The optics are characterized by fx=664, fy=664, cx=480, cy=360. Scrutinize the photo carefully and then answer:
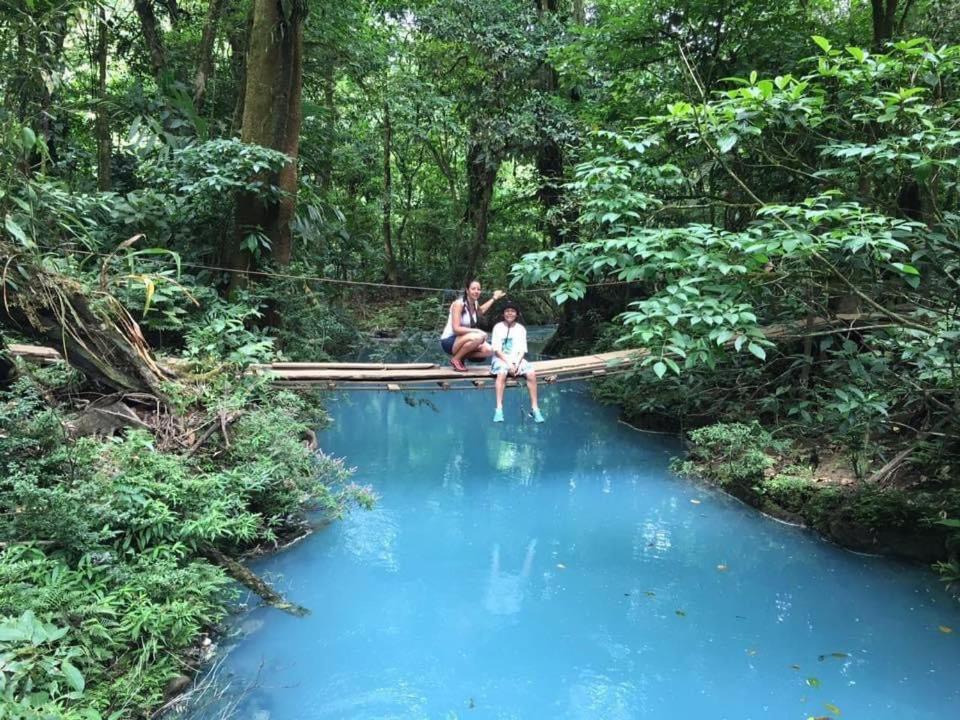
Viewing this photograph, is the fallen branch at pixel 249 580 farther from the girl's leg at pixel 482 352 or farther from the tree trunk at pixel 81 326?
the girl's leg at pixel 482 352

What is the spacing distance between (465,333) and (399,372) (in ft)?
2.17

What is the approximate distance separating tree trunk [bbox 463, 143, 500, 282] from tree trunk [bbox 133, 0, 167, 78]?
3.68m

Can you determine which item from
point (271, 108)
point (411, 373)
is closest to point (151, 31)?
point (271, 108)

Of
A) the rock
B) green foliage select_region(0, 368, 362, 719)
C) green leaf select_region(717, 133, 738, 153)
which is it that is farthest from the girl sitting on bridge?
the rock

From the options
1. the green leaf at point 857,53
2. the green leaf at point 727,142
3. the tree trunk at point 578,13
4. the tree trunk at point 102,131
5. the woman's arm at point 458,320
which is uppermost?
the tree trunk at point 578,13

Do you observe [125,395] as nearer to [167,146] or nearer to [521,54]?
[167,146]

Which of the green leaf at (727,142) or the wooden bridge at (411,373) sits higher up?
the green leaf at (727,142)

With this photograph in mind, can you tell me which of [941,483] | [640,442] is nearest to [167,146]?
[640,442]

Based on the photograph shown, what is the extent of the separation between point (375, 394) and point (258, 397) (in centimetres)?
416

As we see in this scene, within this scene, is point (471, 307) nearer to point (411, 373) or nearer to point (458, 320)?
point (458, 320)

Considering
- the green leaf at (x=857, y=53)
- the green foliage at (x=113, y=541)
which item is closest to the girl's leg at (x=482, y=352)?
the green foliage at (x=113, y=541)

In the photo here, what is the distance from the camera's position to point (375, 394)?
26.3ft

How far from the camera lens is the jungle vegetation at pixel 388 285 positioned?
2369mm

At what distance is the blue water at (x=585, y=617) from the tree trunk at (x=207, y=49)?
11.8 ft
